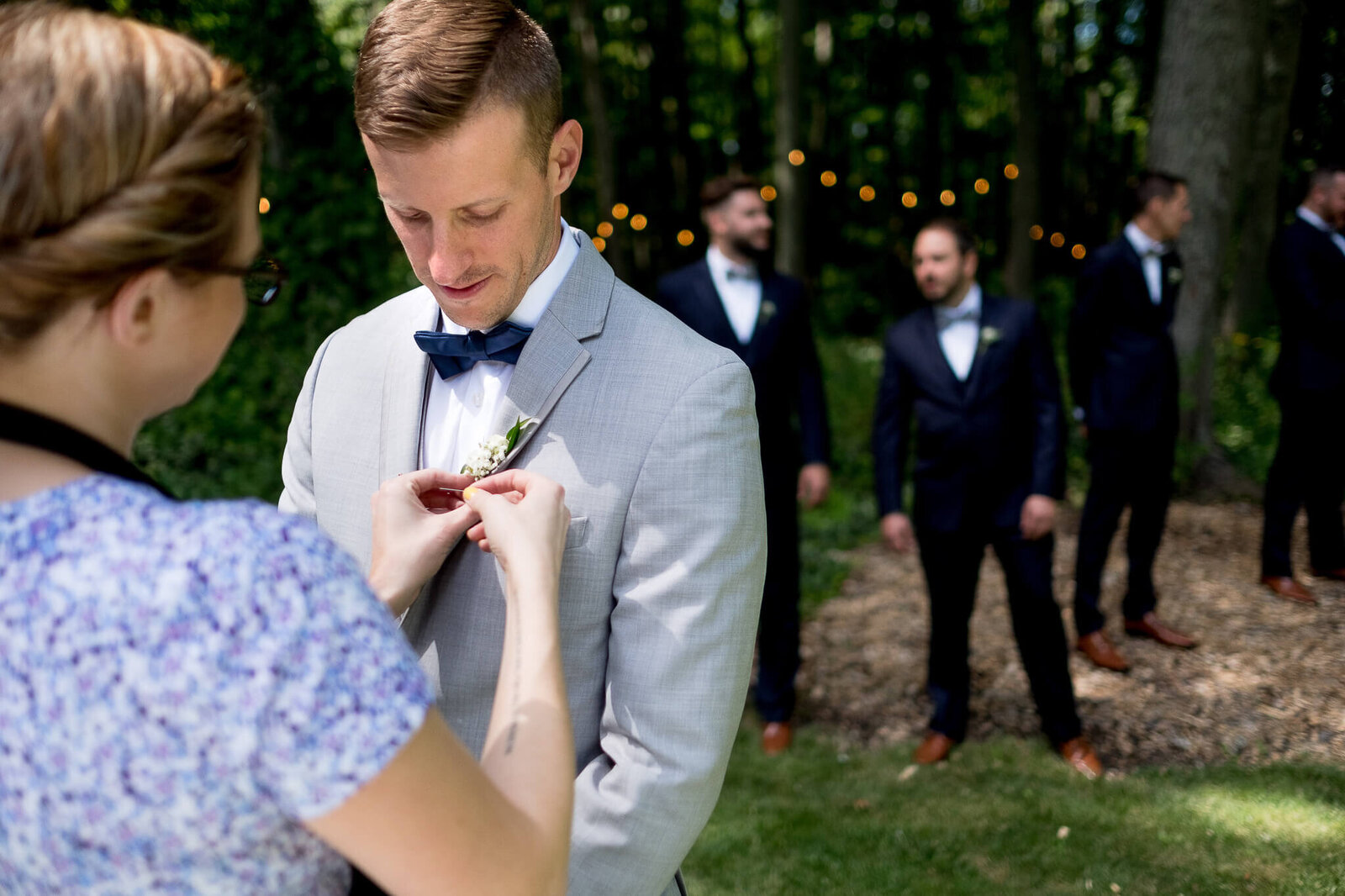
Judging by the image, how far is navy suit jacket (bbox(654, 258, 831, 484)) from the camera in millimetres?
5156

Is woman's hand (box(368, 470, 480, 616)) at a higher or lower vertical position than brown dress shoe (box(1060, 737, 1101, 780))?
higher

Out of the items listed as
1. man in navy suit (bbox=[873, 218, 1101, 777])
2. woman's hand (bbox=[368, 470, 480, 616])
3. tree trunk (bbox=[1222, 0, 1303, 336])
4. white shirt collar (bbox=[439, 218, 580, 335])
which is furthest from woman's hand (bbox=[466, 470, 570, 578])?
tree trunk (bbox=[1222, 0, 1303, 336])

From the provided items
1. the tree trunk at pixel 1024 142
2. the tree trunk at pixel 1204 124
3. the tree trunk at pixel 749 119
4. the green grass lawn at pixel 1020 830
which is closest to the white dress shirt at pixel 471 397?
the green grass lawn at pixel 1020 830

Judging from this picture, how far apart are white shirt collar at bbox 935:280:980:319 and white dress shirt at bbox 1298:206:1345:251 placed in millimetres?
2647

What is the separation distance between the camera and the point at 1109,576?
21.9 ft

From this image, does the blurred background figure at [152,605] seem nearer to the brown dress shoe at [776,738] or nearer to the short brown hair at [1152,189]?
the brown dress shoe at [776,738]

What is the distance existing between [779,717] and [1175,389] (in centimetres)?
274

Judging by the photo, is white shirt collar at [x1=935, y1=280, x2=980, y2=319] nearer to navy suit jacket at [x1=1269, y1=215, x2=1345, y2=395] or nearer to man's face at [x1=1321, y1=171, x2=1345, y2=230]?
navy suit jacket at [x1=1269, y1=215, x2=1345, y2=395]

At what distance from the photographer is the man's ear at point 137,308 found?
3.19 ft

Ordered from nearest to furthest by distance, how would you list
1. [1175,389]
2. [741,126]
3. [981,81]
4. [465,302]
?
[465,302], [1175,389], [741,126], [981,81]

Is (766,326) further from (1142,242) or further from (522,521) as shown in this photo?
(522,521)

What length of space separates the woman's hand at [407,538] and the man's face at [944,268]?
3.67 meters

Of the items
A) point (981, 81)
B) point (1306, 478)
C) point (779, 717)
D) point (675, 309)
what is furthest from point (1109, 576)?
point (981, 81)

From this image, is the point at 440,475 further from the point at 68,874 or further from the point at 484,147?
the point at 68,874
